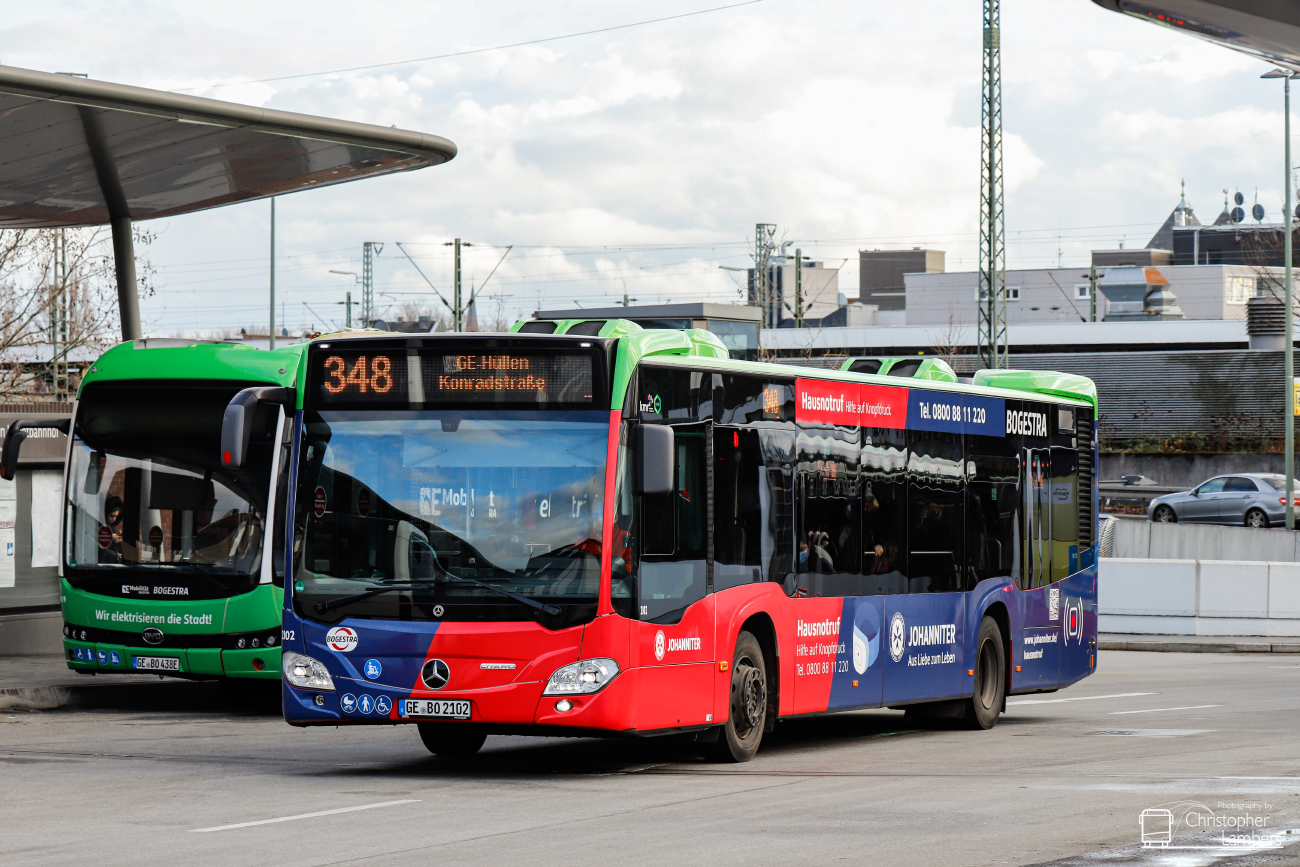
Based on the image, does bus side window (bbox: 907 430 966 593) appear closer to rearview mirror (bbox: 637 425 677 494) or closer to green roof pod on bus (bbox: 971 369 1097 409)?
green roof pod on bus (bbox: 971 369 1097 409)

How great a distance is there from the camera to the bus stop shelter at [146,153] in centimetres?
1492

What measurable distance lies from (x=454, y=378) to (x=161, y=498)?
6014 mm

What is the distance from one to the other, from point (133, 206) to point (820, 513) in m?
10.9

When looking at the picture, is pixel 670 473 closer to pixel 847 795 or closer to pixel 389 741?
pixel 847 795

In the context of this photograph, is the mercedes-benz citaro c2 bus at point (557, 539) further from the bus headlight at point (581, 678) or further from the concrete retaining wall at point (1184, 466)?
the concrete retaining wall at point (1184, 466)

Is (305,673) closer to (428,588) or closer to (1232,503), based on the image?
(428,588)

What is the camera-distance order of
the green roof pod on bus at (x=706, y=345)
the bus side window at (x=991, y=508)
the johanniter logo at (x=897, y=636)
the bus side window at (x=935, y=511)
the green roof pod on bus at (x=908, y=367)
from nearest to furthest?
the green roof pod on bus at (x=706, y=345)
the johanniter logo at (x=897, y=636)
the bus side window at (x=935, y=511)
the bus side window at (x=991, y=508)
the green roof pod on bus at (x=908, y=367)

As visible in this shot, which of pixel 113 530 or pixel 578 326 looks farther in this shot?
pixel 113 530

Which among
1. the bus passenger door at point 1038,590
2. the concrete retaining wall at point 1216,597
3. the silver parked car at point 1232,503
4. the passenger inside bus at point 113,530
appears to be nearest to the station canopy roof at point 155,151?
the passenger inside bus at point 113,530

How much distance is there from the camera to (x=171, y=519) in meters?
16.1

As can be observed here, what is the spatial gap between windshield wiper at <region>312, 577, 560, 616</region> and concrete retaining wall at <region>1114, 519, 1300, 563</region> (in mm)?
25919

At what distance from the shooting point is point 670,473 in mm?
10742

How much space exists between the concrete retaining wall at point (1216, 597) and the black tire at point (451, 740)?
710 inches

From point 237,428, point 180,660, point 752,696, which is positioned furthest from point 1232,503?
point 237,428
